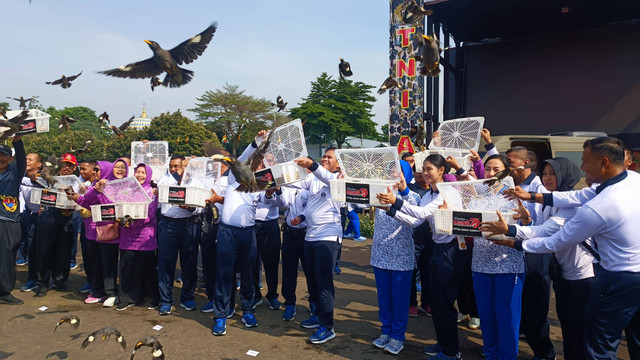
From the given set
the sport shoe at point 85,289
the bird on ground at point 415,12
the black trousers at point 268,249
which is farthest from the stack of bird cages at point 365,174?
the sport shoe at point 85,289

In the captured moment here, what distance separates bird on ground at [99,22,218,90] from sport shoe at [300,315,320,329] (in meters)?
3.15

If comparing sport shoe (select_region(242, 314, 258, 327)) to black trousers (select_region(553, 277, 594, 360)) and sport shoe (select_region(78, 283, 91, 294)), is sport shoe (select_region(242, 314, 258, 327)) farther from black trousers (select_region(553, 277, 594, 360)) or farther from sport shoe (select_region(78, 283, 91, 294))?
black trousers (select_region(553, 277, 594, 360))

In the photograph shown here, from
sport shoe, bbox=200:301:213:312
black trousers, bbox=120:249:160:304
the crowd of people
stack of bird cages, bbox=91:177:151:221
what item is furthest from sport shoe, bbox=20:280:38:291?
sport shoe, bbox=200:301:213:312

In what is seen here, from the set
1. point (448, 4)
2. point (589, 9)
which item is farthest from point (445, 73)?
point (589, 9)

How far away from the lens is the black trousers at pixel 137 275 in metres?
5.68

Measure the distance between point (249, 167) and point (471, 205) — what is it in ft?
A: 6.77

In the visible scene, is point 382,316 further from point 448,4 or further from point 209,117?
point 209,117

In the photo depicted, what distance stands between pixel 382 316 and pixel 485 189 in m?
1.81

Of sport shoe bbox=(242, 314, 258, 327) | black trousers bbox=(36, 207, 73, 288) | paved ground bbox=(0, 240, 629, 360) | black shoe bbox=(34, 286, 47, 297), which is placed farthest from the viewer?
black trousers bbox=(36, 207, 73, 288)

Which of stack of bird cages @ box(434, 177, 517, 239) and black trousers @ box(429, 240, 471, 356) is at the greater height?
stack of bird cages @ box(434, 177, 517, 239)

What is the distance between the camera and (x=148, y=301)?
5.96 metres

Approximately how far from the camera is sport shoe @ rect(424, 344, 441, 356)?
4.24 metres

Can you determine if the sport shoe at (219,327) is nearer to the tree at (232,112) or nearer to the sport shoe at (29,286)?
the sport shoe at (29,286)

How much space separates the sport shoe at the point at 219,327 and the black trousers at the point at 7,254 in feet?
10.7
